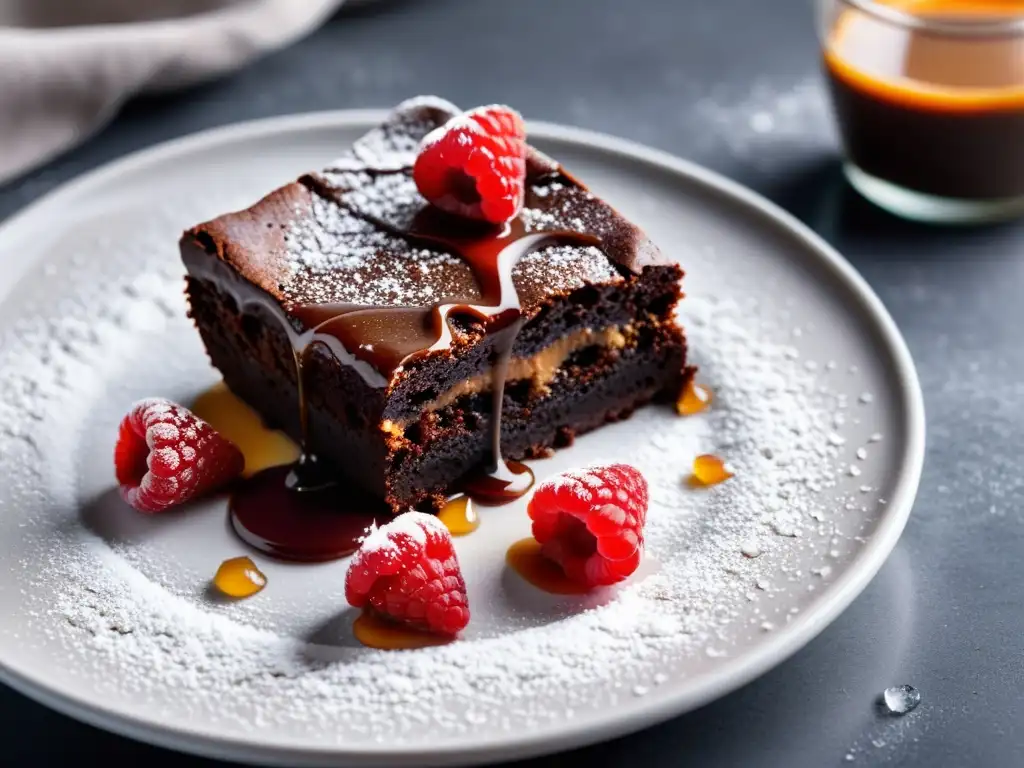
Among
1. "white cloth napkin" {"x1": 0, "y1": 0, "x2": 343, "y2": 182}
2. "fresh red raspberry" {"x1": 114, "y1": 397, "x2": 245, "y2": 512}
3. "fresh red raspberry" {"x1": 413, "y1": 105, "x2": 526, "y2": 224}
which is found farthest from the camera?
"white cloth napkin" {"x1": 0, "y1": 0, "x2": 343, "y2": 182}

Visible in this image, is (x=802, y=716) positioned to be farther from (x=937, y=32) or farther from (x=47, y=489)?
(x=937, y=32)

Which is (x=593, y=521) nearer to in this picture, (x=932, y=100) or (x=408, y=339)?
(x=408, y=339)

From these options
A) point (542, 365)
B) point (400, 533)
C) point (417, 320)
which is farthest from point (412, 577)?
point (542, 365)

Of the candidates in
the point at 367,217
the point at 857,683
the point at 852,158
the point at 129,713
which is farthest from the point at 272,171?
the point at 857,683

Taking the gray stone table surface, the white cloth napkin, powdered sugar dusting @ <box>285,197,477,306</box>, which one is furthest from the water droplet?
the white cloth napkin

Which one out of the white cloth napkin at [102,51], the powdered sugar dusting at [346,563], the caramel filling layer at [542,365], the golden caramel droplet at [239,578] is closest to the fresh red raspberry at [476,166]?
the powdered sugar dusting at [346,563]

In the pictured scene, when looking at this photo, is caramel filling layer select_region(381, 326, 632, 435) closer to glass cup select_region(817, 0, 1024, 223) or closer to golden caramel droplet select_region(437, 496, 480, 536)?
golden caramel droplet select_region(437, 496, 480, 536)

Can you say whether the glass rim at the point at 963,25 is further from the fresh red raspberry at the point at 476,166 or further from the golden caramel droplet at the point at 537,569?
the golden caramel droplet at the point at 537,569
